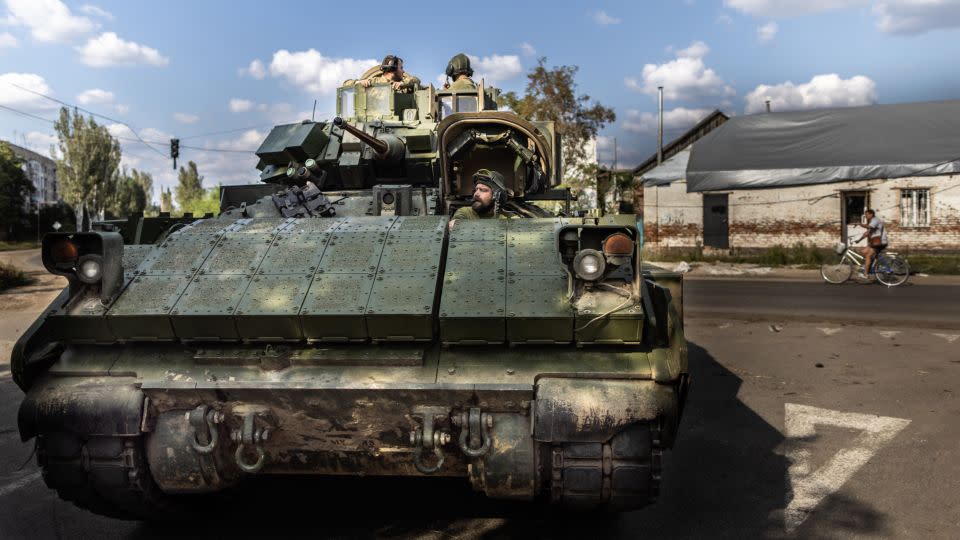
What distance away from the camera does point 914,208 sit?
23.8m

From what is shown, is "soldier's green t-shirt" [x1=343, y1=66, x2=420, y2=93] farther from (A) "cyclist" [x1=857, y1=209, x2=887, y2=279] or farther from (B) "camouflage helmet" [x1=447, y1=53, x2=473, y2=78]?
(A) "cyclist" [x1=857, y1=209, x2=887, y2=279]

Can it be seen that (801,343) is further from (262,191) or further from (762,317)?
(262,191)

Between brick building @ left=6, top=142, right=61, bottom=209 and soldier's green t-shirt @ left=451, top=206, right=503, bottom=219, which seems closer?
soldier's green t-shirt @ left=451, top=206, right=503, bottom=219

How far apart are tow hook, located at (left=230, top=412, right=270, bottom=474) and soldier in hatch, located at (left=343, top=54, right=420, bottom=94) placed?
6716 mm

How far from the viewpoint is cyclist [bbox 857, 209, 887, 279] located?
16859mm

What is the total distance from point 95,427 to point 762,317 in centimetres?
1074

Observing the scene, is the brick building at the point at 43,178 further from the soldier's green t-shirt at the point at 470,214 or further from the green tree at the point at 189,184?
the soldier's green t-shirt at the point at 470,214

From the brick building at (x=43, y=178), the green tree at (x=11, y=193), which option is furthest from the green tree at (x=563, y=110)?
the brick building at (x=43, y=178)

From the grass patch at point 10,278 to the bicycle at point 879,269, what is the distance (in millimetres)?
18451

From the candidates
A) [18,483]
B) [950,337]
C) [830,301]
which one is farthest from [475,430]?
[830,301]

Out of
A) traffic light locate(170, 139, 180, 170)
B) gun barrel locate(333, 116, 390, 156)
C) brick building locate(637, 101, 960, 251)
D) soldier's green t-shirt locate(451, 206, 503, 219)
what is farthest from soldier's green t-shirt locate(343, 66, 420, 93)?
traffic light locate(170, 139, 180, 170)

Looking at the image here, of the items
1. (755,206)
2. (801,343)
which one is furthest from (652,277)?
(755,206)

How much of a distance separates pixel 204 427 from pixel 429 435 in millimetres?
1144

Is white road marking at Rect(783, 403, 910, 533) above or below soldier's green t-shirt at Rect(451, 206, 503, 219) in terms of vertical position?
below
